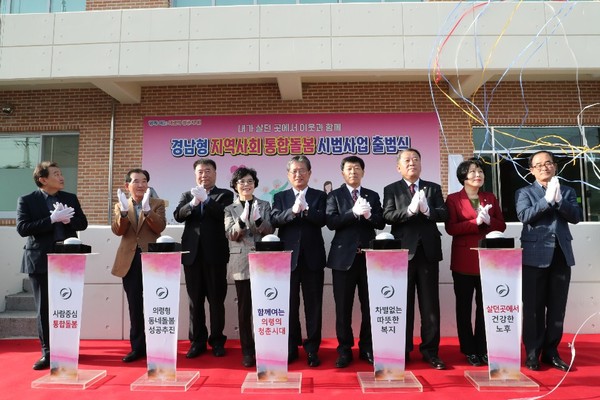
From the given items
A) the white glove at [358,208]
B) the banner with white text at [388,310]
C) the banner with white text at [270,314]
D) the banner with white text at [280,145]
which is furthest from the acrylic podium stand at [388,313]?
the banner with white text at [280,145]

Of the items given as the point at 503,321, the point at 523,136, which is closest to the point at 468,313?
the point at 503,321

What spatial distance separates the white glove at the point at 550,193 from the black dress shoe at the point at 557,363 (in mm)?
1072

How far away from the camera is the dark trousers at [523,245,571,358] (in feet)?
9.48

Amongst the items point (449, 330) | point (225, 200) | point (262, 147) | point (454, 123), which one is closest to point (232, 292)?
point (225, 200)

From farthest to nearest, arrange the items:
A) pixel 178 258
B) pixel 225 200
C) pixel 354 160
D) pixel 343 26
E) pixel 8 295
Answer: pixel 343 26 < pixel 8 295 < pixel 225 200 < pixel 354 160 < pixel 178 258

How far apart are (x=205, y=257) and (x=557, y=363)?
2.59 meters

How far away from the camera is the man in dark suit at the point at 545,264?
286 centimetres

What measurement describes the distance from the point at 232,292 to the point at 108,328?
1.18 m

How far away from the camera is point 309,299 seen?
3033mm

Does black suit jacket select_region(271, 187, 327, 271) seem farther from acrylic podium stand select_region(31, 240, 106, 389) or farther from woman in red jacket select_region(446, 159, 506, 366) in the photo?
acrylic podium stand select_region(31, 240, 106, 389)

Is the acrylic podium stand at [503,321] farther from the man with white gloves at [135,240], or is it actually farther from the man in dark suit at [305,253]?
the man with white gloves at [135,240]

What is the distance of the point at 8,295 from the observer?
4.47 metres

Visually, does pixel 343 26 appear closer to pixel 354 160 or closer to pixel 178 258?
pixel 354 160

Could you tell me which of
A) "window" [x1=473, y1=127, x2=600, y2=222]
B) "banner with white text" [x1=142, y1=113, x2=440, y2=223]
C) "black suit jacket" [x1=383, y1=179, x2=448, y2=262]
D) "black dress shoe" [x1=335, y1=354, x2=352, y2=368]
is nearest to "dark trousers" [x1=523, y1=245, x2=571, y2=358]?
"black suit jacket" [x1=383, y1=179, x2=448, y2=262]
